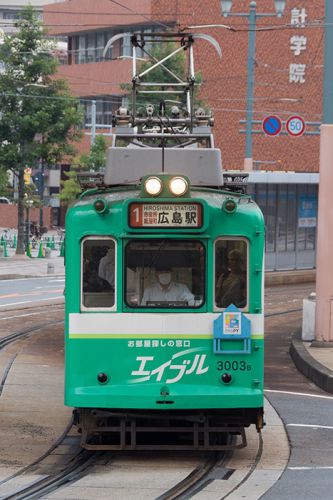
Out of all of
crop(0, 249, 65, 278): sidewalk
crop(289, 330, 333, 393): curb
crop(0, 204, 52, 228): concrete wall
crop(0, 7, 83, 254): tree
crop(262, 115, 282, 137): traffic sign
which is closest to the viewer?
crop(289, 330, 333, 393): curb

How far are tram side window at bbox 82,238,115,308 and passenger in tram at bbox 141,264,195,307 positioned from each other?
1.12 ft

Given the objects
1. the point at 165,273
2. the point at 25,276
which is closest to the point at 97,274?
the point at 165,273

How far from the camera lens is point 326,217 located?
21.4 meters

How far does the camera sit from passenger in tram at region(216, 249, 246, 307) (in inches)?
468

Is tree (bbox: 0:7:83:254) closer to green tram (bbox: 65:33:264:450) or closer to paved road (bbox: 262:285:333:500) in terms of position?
paved road (bbox: 262:285:333:500)

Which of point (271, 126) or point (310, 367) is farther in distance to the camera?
point (271, 126)

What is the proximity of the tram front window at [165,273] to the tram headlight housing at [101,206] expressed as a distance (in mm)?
395

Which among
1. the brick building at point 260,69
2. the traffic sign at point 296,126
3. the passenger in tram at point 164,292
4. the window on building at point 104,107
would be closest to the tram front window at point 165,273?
the passenger in tram at point 164,292

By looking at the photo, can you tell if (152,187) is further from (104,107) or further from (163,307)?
(104,107)

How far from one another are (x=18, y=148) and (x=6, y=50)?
384cm

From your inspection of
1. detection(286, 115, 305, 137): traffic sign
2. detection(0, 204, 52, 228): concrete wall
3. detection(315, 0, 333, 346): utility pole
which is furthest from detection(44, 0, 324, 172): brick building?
detection(315, 0, 333, 346): utility pole

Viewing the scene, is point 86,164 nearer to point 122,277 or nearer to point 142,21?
point 142,21

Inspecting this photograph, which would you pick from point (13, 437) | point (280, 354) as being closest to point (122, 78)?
point (280, 354)

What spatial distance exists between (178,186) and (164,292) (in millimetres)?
987
